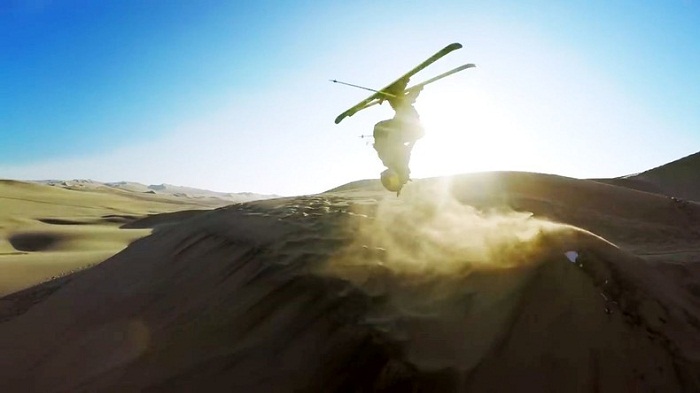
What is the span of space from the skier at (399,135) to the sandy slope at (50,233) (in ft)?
36.0

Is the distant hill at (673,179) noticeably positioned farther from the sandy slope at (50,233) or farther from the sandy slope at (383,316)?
the sandy slope at (50,233)

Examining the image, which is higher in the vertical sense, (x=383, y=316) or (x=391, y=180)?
(x=391, y=180)

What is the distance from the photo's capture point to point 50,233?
94.5ft

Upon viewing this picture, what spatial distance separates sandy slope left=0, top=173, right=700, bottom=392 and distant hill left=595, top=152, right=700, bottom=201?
15202 millimetres

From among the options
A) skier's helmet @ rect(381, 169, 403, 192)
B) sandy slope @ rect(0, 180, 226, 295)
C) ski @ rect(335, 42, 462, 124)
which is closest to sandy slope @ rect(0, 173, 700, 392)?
skier's helmet @ rect(381, 169, 403, 192)

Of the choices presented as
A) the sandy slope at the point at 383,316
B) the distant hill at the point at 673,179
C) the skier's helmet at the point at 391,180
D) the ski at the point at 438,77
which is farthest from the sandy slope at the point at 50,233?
the distant hill at the point at 673,179

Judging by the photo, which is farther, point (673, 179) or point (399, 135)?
point (673, 179)

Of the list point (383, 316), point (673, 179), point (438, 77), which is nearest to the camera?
point (383, 316)

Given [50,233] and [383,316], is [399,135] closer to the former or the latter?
[383,316]

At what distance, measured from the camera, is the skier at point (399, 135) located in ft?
30.7

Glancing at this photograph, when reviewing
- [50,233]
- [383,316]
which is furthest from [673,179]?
[50,233]

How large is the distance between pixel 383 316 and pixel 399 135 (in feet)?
16.2

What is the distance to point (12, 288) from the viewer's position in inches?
510

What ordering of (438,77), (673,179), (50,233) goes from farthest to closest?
1. (50,233)
2. (673,179)
3. (438,77)
